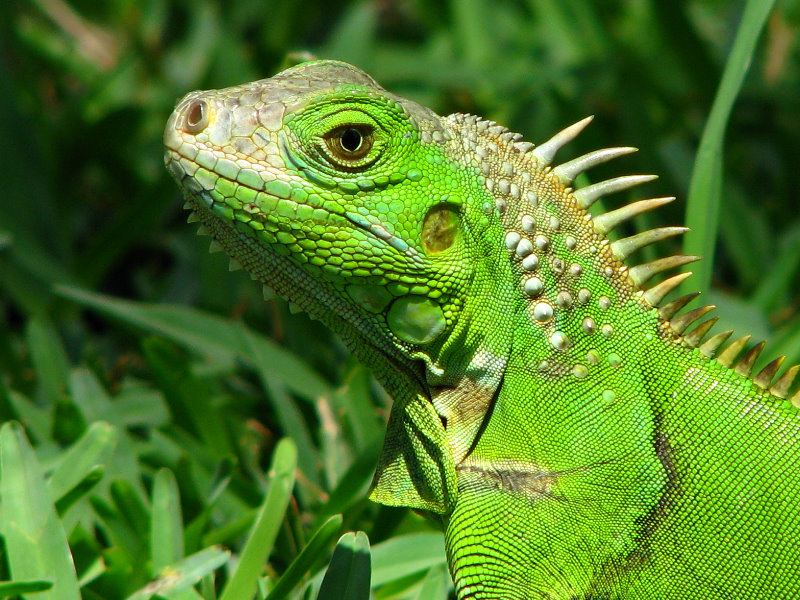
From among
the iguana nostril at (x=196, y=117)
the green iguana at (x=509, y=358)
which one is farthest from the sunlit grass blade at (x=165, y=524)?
the iguana nostril at (x=196, y=117)

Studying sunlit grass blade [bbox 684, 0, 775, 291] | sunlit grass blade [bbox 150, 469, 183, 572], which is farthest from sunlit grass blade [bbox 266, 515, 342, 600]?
sunlit grass blade [bbox 684, 0, 775, 291]

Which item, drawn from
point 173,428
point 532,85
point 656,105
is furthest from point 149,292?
point 656,105

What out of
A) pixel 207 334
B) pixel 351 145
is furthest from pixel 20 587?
pixel 207 334

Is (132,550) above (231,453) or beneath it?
beneath

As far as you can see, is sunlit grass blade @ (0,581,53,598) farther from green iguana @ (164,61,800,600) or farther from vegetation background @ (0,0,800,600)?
green iguana @ (164,61,800,600)

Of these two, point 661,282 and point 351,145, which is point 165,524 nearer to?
point 351,145

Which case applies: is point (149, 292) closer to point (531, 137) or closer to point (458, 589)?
point (531, 137)

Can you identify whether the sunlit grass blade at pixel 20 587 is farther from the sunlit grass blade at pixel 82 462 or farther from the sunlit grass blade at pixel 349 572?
the sunlit grass blade at pixel 349 572
